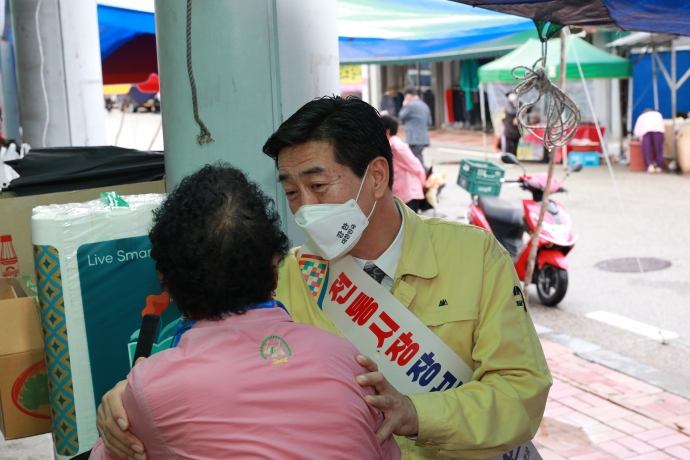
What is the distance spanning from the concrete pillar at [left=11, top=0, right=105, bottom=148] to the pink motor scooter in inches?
138

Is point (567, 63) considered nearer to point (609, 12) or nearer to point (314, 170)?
point (609, 12)

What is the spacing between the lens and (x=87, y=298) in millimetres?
1898

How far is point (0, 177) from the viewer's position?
337 centimetres

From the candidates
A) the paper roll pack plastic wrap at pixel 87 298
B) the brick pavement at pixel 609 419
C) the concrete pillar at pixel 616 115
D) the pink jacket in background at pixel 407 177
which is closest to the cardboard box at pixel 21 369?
the paper roll pack plastic wrap at pixel 87 298

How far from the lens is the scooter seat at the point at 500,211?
289 inches

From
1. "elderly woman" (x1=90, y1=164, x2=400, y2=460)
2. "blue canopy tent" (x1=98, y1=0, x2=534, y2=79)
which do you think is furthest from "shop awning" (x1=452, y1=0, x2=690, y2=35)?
"blue canopy tent" (x1=98, y1=0, x2=534, y2=79)

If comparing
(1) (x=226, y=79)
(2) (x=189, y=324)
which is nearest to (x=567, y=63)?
(1) (x=226, y=79)

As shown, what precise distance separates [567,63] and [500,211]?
8417 mm

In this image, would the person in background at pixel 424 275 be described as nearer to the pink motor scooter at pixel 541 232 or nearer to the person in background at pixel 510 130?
the pink motor scooter at pixel 541 232

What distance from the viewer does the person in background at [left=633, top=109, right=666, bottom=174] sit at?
48.2ft

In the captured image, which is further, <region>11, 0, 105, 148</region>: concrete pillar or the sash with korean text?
<region>11, 0, 105, 148</region>: concrete pillar

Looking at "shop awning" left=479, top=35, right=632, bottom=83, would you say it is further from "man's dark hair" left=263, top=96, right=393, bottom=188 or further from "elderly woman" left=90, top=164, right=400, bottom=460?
"elderly woman" left=90, top=164, right=400, bottom=460

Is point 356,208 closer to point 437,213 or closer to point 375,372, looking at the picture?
point 375,372

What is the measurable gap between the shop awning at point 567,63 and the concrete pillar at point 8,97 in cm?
945
